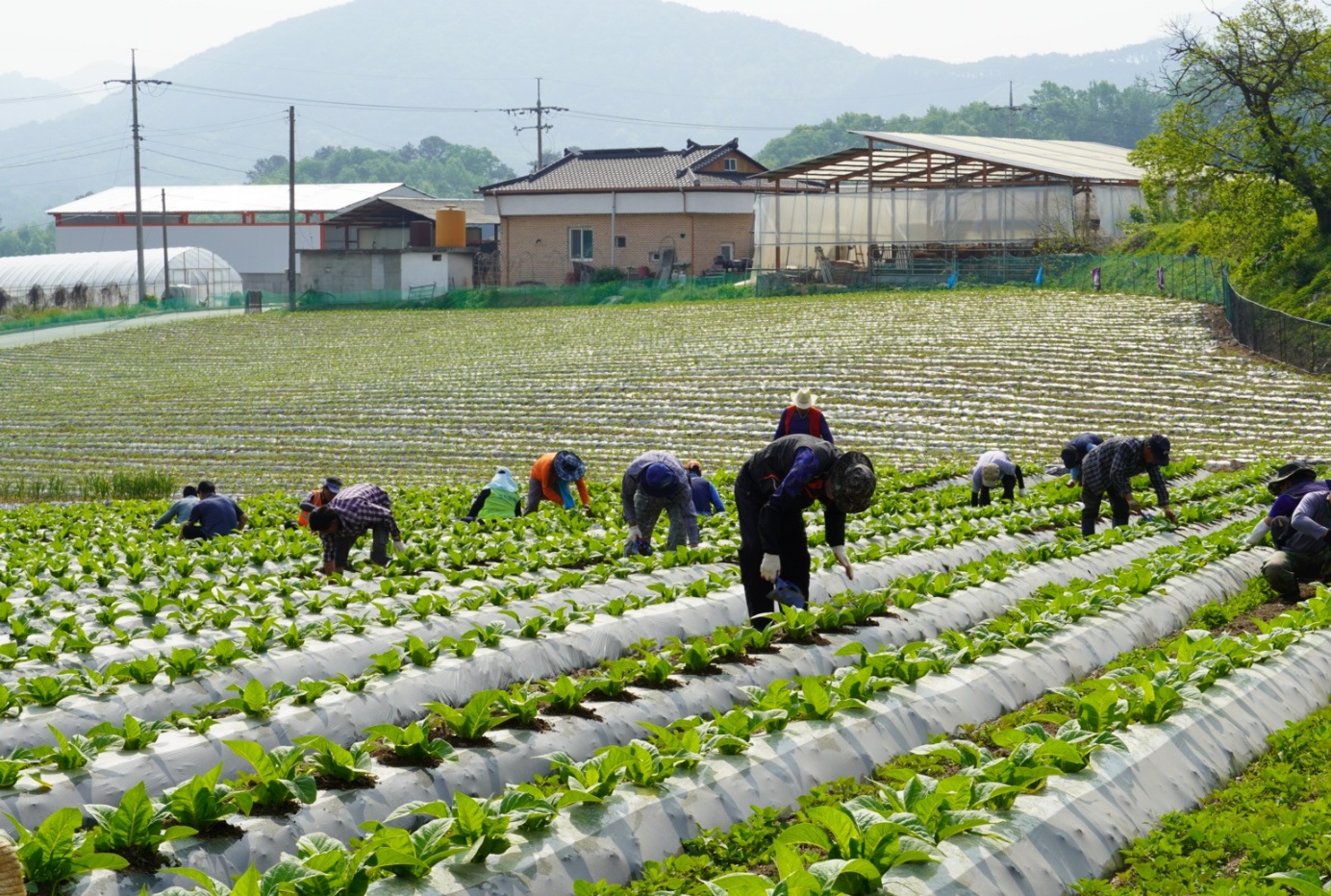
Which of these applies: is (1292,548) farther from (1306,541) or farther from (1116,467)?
(1116,467)

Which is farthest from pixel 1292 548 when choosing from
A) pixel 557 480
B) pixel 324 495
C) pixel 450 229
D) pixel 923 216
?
pixel 450 229

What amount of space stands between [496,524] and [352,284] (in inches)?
2367

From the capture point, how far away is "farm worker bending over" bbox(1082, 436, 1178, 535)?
16141 mm

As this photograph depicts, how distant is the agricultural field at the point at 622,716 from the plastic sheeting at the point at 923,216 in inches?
1608

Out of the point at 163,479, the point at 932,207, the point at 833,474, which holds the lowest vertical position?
the point at 163,479

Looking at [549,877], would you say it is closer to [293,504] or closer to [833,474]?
[833,474]

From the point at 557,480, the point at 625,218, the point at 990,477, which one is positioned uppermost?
the point at 625,218

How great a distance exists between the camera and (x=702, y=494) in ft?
60.4

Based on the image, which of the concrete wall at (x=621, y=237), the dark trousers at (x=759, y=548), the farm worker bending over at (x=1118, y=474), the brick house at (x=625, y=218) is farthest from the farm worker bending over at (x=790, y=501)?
the concrete wall at (x=621, y=237)

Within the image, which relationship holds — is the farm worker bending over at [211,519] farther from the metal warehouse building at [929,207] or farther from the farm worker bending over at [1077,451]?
the metal warehouse building at [929,207]

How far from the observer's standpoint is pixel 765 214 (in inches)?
2391

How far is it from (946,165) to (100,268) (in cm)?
5266

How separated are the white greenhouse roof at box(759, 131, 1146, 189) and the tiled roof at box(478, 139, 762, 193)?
7.88 m

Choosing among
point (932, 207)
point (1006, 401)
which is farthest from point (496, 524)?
point (932, 207)
